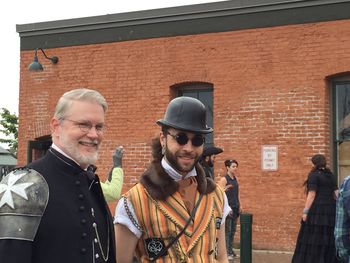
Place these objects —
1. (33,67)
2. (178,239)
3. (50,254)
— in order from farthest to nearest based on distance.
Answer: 1. (33,67)
2. (178,239)
3. (50,254)

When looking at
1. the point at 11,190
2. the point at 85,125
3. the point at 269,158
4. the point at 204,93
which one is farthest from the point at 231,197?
the point at 11,190

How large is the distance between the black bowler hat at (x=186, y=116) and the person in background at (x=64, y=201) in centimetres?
51

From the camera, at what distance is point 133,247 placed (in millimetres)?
2961

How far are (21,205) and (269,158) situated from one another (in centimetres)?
931

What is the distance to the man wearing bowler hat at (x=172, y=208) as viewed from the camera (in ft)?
9.46

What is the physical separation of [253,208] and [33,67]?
19.0ft

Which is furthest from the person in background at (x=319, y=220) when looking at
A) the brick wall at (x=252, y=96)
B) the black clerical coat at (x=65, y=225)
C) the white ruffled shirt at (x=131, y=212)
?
the black clerical coat at (x=65, y=225)

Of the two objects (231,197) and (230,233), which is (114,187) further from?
(230,233)

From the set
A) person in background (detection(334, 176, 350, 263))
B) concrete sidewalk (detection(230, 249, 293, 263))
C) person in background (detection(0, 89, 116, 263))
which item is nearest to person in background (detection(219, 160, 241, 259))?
concrete sidewalk (detection(230, 249, 293, 263))

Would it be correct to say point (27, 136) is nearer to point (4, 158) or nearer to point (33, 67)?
point (33, 67)

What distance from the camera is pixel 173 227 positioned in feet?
9.46

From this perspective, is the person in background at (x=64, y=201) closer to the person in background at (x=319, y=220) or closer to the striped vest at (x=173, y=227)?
the striped vest at (x=173, y=227)

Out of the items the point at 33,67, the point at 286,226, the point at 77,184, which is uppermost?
the point at 33,67

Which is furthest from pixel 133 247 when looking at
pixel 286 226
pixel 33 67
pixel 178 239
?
pixel 33 67
